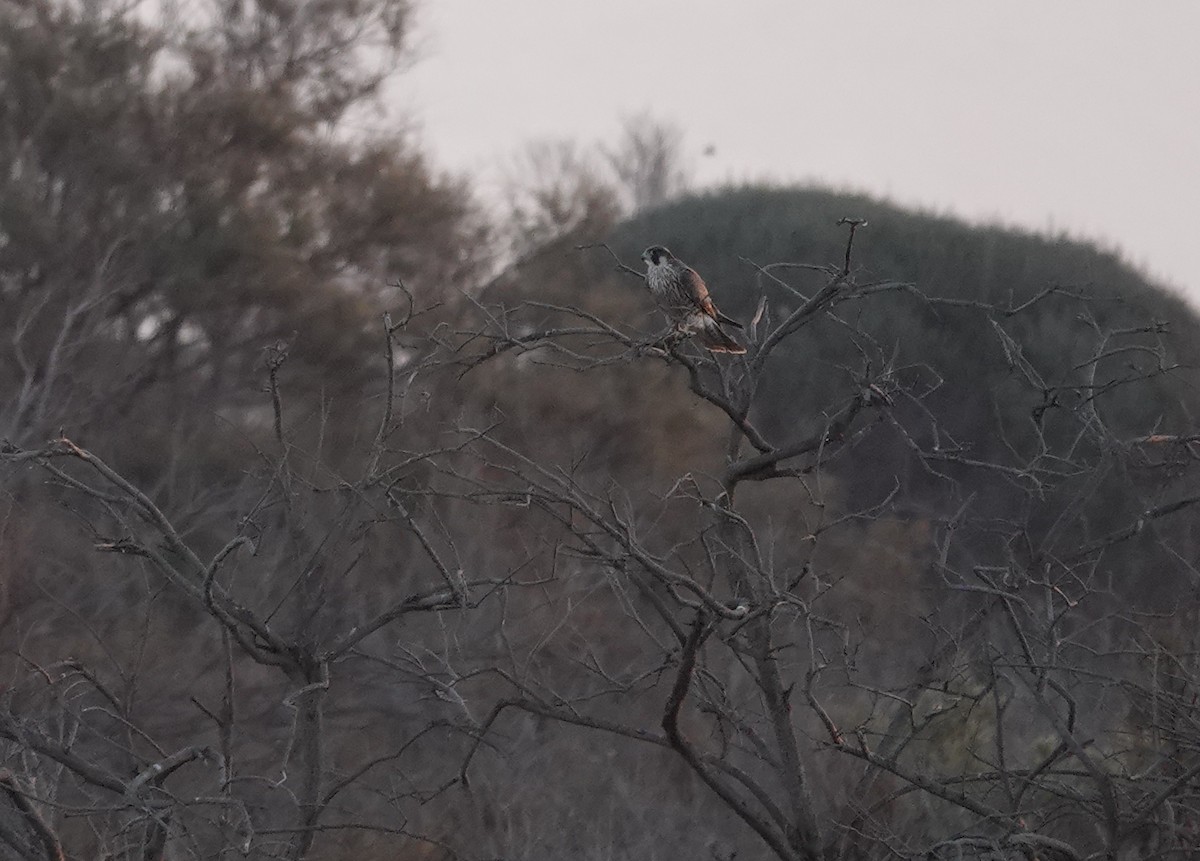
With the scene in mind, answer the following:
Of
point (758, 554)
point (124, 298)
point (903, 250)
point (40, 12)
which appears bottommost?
point (903, 250)

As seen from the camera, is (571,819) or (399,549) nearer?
(571,819)

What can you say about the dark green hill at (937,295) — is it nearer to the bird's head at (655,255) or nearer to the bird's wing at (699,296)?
the bird's head at (655,255)

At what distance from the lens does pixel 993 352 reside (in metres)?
17.4

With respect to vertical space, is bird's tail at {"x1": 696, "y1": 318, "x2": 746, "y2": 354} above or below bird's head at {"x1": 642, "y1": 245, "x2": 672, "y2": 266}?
above

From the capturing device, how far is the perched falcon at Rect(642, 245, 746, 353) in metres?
5.50

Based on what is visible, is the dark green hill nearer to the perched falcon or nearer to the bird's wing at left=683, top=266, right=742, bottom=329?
the perched falcon

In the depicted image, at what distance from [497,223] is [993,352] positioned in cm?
549

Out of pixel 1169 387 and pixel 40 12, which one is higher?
pixel 40 12

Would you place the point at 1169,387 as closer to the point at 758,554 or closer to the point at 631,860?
the point at 631,860

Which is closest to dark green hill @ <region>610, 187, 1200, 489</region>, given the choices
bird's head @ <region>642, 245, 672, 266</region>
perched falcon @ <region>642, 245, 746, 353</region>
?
bird's head @ <region>642, 245, 672, 266</region>

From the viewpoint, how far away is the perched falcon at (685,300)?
18.0 ft

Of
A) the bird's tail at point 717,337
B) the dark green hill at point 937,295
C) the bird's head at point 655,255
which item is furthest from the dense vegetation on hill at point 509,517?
the bird's head at point 655,255

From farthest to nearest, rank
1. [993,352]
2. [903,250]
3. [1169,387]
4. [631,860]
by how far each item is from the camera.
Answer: [903,250], [993,352], [1169,387], [631,860]

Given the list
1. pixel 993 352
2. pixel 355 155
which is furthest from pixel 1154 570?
pixel 355 155
